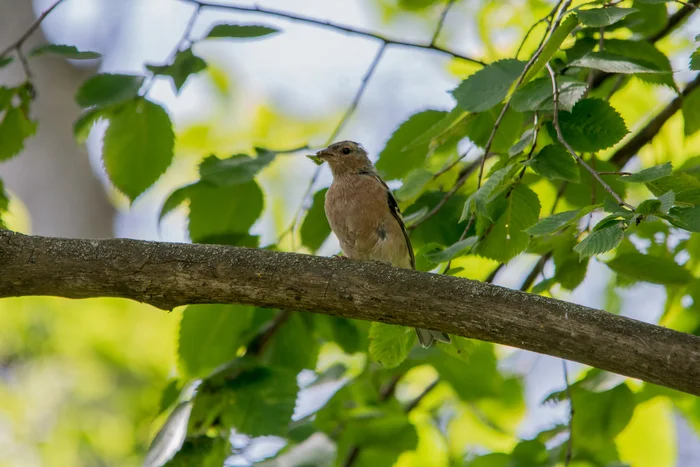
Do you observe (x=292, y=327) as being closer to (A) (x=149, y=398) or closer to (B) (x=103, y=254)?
(B) (x=103, y=254)

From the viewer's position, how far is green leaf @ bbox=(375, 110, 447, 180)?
5.20 m

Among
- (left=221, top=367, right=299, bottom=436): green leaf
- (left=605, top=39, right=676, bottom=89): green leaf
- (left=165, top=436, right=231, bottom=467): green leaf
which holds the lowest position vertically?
(left=165, top=436, right=231, bottom=467): green leaf

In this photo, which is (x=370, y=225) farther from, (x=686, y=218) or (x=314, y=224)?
(x=686, y=218)

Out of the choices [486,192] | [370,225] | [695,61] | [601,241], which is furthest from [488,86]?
[370,225]

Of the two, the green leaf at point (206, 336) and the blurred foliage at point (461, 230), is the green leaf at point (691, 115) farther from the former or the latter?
the green leaf at point (206, 336)

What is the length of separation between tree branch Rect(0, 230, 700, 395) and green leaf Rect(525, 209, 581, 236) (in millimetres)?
625

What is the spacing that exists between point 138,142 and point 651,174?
11.4 ft

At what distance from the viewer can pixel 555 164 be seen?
12.3ft

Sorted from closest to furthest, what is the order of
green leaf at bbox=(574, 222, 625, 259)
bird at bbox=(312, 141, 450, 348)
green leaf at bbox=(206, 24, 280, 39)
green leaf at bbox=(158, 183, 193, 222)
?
1. green leaf at bbox=(574, 222, 625, 259)
2. green leaf at bbox=(206, 24, 280, 39)
3. green leaf at bbox=(158, 183, 193, 222)
4. bird at bbox=(312, 141, 450, 348)

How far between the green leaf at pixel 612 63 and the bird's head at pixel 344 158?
11.9 feet

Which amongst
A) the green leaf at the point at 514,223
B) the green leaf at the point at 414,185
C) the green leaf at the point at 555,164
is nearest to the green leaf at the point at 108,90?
the green leaf at the point at 414,185

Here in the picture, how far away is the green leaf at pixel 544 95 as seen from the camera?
386 cm

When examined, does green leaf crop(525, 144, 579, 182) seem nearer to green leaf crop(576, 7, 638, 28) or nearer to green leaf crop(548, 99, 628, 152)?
green leaf crop(548, 99, 628, 152)

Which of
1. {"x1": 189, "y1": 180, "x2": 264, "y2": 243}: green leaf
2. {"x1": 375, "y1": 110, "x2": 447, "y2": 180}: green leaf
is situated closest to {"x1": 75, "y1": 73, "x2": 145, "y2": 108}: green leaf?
{"x1": 189, "y1": 180, "x2": 264, "y2": 243}: green leaf
